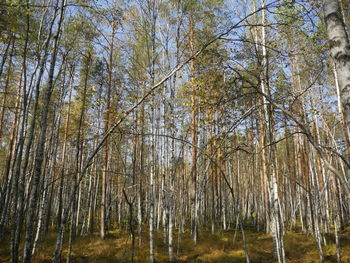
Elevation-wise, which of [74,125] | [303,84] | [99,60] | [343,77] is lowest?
[343,77]

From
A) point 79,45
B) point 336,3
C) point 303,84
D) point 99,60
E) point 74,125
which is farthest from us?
point 74,125

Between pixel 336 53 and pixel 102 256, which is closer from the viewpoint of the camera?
pixel 336 53

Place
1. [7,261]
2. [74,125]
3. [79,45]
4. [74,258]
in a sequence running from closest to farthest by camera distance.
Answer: [7,261] < [74,258] < [79,45] < [74,125]

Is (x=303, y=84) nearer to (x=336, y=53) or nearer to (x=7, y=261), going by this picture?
(x=336, y=53)

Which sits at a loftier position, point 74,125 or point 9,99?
point 9,99

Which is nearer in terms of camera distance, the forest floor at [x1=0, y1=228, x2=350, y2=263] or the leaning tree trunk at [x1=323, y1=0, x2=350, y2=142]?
the leaning tree trunk at [x1=323, y1=0, x2=350, y2=142]

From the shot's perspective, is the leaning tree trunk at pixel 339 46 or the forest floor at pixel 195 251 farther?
the forest floor at pixel 195 251

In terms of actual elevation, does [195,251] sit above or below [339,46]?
below

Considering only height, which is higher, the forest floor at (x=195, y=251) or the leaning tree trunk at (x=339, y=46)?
the leaning tree trunk at (x=339, y=46)

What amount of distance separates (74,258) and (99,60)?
9466 mm

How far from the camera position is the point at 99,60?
12.7 metres

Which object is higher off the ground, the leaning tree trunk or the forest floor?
the leaning tree trunk

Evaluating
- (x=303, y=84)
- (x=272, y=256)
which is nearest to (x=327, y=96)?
(x=303, y=84)

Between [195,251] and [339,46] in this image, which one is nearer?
[339,46]
